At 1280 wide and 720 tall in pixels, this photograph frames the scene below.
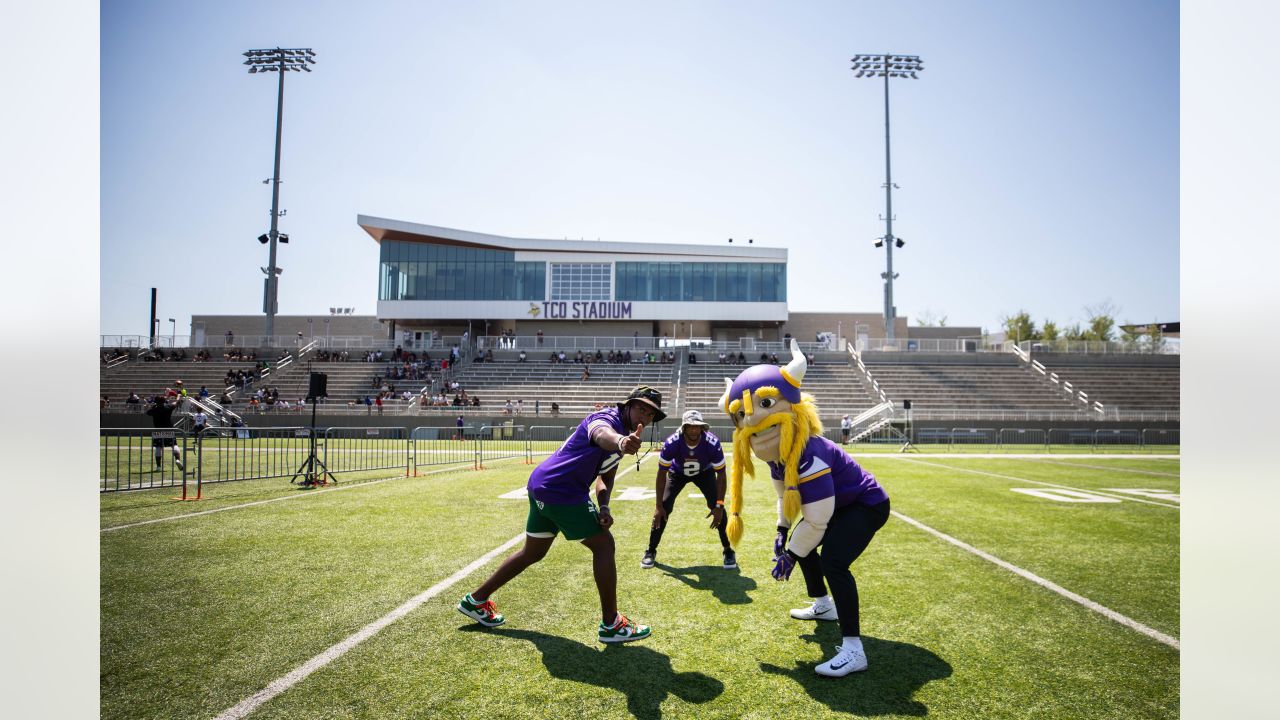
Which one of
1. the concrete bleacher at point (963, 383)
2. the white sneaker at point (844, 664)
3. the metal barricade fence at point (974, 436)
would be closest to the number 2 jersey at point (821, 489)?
the white sneaker at point (844, 664)

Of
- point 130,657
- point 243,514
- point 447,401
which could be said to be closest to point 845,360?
point 447,401

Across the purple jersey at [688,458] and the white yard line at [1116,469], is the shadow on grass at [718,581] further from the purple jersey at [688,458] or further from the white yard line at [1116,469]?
the white yard line at [1116,469]

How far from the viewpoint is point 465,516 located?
28.6 feet

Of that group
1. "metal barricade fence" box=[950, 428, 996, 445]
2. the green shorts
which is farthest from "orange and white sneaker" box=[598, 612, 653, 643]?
"metal barricade fence" box=[950, 428, 996, 445]

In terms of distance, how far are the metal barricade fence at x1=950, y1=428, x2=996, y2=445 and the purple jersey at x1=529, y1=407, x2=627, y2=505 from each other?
97.1ft

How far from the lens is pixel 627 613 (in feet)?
15.4

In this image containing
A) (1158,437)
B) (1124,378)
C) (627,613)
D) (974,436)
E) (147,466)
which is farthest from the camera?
(1124,378)

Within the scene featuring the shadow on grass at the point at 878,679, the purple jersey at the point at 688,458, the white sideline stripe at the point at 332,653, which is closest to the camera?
the white sideline stripe at the point at 332,653

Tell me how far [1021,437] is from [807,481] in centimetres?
3043

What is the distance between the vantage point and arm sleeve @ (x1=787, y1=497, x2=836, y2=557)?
3945 millimetres

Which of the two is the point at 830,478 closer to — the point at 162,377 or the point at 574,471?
the point at 574,471

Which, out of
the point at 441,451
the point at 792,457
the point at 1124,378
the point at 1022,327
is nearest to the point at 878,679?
the point at 792,457

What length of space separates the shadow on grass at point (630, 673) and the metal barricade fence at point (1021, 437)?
29822 millimetres

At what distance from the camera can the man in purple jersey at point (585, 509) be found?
4121 millimetres
